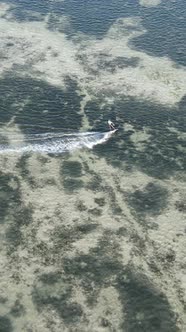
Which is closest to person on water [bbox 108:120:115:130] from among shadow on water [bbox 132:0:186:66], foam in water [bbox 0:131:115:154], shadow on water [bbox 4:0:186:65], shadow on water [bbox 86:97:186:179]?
foam in water [bbox 0:131:115:154]

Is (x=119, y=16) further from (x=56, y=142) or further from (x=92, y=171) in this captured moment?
(x=92, y=171)

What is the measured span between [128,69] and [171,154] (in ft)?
61.3

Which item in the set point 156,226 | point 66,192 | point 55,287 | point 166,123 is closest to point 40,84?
point 166,123

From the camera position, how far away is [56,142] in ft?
177

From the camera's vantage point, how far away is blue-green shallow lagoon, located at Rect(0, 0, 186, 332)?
37906 mm

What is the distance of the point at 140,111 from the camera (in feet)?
195

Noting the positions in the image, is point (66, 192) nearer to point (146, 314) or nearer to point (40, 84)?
point (146, 314)

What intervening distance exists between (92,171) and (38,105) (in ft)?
44.9

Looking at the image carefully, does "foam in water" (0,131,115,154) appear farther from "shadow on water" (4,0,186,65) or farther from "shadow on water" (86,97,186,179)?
"shadow on water" (4,0,186,65)

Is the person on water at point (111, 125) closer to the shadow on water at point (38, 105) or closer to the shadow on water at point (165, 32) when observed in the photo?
the shadow on water at point (38, 105)

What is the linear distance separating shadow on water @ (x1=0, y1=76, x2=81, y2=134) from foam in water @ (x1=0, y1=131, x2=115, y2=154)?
144 cm

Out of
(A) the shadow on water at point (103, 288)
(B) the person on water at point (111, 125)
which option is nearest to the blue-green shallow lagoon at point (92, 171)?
(A) the shadow on water at point (103, 288)

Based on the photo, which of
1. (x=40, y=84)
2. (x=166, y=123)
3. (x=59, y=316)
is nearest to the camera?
(x=59, y=316)

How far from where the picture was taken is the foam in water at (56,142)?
5278 centimetres
